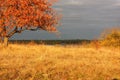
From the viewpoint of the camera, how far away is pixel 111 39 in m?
34.2

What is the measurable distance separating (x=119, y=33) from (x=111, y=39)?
1.06 m

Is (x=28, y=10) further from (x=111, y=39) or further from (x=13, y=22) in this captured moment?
(x=111, y=39)

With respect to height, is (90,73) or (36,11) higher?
(36,11)

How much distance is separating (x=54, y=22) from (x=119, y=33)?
9.02 m

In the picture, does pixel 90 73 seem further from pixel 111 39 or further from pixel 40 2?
pixel 111 39

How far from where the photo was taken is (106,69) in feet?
47.4

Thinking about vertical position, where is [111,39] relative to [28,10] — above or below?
below

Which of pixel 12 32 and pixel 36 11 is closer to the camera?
pixel 36 11

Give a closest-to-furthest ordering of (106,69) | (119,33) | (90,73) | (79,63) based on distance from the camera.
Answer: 1. (90,73)
2. (106,69)
3. (79,63)
4. (119,33)

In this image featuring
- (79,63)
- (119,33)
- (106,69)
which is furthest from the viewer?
(119,33)

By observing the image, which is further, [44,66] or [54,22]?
[54,22]

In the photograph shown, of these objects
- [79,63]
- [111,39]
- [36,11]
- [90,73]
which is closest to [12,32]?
[36,11]

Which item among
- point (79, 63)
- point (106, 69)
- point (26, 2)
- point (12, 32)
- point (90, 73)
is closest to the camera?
point (90, 73)

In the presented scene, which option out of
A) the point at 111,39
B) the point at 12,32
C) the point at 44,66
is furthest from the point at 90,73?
the point at 111,39
